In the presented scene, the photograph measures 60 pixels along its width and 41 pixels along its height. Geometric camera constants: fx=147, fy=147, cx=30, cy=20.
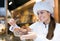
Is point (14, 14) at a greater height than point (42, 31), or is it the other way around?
point (14, 14)

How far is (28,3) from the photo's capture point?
67.7 inches

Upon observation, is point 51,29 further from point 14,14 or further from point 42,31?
point 14,14

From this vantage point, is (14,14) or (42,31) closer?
(42,31)

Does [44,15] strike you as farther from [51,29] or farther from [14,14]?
[14,14]

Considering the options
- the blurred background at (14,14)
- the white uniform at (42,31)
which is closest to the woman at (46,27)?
the white uniform at (42,31)

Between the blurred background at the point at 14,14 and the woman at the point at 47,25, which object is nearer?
the woman at the point at 47,25

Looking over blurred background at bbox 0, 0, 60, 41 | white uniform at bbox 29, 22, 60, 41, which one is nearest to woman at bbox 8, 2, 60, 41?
white uniform at bbox 29, 22, 60, 41

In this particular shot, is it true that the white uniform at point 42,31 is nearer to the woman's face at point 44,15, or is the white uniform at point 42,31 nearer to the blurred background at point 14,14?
the woman's face at point 44,15

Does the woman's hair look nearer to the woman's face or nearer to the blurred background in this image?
the woman's face

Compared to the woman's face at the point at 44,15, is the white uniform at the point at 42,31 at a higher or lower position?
lower

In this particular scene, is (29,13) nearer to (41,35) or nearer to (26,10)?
(26,10)

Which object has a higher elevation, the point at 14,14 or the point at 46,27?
the point at 14,14

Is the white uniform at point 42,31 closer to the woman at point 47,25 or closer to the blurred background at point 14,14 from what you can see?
the woman at point 47,25

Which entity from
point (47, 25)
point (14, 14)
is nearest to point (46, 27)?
point (47, 25)
